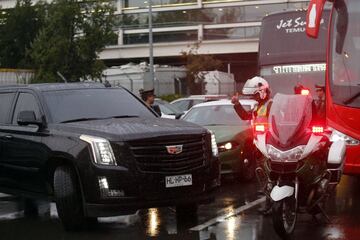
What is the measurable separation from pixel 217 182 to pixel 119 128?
1523 millimetres

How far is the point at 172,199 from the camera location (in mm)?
7969

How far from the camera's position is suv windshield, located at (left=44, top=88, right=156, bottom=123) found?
884cm

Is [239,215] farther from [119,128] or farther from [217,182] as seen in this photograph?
[119,128]

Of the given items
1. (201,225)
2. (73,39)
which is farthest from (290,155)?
(73,39)

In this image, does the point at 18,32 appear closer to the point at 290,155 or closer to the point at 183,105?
the point at 183,105

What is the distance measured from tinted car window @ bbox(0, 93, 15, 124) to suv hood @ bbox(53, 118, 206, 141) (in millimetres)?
1457

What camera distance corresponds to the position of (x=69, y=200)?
7977 millimetres

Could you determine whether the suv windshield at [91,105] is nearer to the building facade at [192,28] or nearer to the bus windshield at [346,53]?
the bus windshield at [346,53]

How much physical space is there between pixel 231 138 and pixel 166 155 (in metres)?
4.25

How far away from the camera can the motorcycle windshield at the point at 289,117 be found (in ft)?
23.5

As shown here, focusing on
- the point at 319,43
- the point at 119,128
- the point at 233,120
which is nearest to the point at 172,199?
the point at 119,128

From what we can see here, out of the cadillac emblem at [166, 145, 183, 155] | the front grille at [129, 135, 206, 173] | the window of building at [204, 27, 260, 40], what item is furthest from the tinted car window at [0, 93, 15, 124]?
the window of building at [204, 27, 260, 40]

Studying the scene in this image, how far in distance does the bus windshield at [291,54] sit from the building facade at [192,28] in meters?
36.7

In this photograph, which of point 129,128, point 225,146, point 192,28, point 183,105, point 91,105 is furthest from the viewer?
point 192,28
